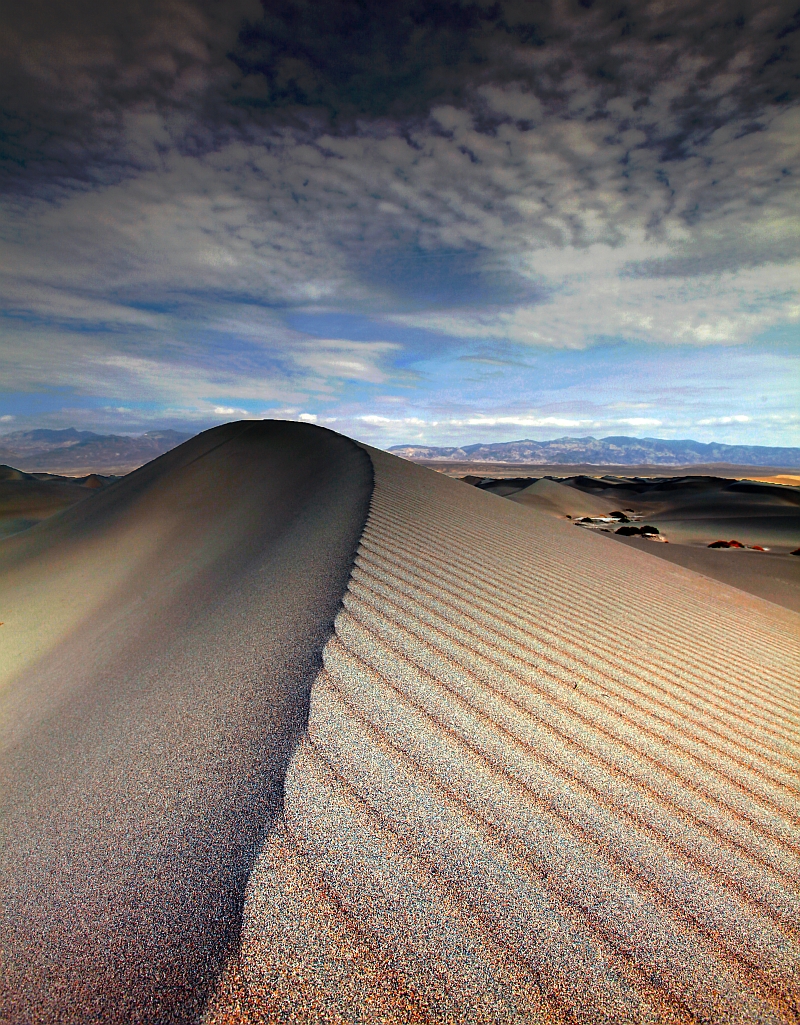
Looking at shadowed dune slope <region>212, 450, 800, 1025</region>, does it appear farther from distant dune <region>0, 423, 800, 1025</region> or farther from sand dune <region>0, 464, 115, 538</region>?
sand dune <region>0, 464, 115, 538</region>

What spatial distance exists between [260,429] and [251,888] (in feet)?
38.7

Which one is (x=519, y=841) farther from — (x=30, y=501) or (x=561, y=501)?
(x=30, y=501)

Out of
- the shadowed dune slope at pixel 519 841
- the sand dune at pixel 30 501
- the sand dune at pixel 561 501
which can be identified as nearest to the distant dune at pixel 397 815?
the shadowed dune slope at pixel 519 841

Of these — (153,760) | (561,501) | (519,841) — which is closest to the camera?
(519,841)

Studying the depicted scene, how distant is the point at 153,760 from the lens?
1724 millimetres

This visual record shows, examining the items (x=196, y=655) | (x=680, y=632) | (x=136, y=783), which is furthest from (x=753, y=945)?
(x=680, y=632)

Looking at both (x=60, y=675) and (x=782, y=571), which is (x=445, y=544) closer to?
(x=60, y=675)

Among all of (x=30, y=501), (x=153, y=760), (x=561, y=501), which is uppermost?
(x=153, y=760)

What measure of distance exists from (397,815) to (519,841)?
331 millimetres

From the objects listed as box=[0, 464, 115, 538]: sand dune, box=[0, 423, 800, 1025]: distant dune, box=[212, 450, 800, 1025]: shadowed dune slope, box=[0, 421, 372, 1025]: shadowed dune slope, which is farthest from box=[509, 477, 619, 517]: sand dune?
box=[212, 450, 800, 1025]: shadowed dune slope

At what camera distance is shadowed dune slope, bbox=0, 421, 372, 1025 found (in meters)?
1.04

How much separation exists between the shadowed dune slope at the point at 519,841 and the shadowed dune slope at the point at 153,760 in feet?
0.37

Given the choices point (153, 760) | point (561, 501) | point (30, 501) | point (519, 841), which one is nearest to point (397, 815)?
point (519, 841)

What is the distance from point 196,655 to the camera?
2.51 metres
